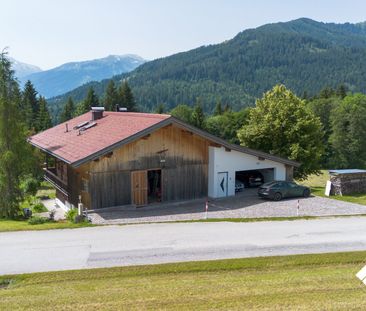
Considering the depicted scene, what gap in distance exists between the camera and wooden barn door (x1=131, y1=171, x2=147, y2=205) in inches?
1003

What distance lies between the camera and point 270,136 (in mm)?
40781

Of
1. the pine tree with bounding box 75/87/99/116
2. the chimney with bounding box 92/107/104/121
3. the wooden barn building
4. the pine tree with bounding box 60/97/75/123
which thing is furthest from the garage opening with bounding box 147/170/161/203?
the pine tree with bounding box 60/97/75/123

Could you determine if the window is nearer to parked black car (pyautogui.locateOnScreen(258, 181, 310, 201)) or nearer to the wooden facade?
the wooden facade

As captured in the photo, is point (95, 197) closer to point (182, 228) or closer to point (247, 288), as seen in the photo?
point (182, 228)

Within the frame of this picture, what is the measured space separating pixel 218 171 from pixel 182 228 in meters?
9.42

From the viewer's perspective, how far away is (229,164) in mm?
28859

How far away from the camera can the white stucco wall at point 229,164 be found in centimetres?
2817

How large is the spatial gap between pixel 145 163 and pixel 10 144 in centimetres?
756

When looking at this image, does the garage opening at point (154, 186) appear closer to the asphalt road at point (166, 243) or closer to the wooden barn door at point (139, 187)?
the wooden barn door at point (139, 187)

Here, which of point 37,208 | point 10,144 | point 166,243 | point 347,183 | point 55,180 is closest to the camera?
point 166,243

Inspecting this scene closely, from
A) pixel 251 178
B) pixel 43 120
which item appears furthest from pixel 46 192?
pixel 43 120

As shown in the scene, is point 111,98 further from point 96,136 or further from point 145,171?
point 145,171

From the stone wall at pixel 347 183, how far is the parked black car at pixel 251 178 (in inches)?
204

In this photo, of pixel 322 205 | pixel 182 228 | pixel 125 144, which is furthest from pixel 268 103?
pixel 182 228
